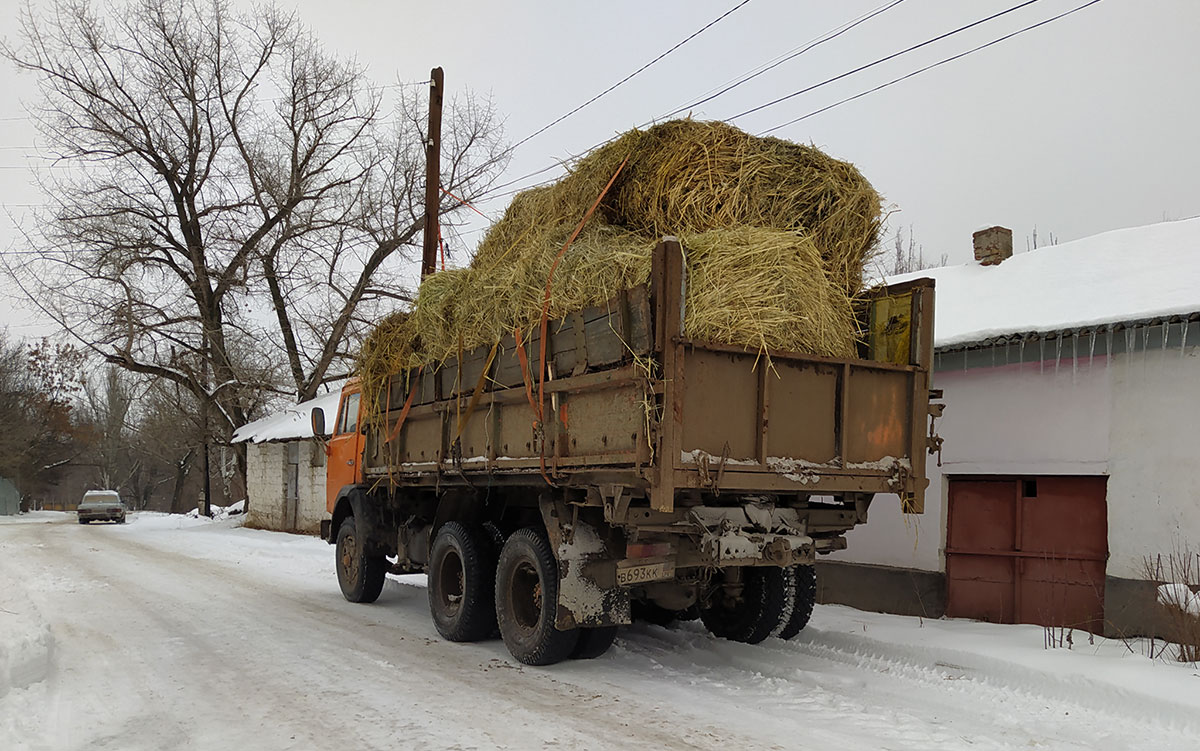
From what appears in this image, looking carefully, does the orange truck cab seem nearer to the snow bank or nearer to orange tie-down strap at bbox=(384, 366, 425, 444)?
orange tie-down strap at bbox=(384, 366, 425, 444)

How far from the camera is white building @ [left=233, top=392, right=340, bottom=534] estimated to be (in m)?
22.5

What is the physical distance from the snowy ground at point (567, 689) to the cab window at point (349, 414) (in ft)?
7.90

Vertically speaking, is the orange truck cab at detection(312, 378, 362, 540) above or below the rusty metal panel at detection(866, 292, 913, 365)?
below

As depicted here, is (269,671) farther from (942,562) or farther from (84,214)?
(84,214)

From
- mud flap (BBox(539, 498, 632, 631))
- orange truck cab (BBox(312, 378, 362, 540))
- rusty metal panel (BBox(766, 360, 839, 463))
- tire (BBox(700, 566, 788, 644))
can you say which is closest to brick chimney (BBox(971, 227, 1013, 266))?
tire (BBox(700, 566, 788, 644))

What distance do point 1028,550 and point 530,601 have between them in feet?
15.7

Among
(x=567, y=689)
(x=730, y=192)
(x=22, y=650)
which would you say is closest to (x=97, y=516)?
(x=22, y=650)

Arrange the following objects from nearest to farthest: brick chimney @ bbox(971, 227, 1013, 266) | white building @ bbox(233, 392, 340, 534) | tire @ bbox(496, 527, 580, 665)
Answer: tire @ bbox(496, 527, 580, 665)
brick chimney @ bbox(971, 227, 1013, 266)
white building @ bbox(233, 392, 340, 534)

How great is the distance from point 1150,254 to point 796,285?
5336mm

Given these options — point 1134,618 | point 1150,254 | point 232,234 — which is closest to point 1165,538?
point 1134,618

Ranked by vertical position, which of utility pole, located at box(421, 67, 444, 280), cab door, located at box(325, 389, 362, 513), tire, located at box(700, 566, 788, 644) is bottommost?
tire, located at box(700, 566, 788, 644)

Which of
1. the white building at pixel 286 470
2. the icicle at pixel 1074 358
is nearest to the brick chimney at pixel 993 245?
the icicle at pixel 1074 358

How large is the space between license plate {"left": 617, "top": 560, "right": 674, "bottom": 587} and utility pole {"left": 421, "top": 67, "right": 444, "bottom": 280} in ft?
31.6

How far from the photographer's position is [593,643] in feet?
22.0
